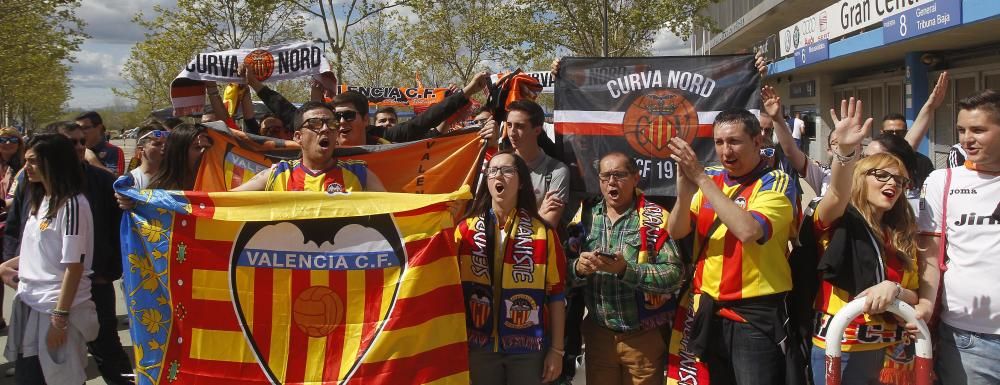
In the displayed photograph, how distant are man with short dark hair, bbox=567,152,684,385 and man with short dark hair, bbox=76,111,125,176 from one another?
16.5ft

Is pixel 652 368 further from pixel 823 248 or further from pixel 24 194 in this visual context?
pixel 24 194

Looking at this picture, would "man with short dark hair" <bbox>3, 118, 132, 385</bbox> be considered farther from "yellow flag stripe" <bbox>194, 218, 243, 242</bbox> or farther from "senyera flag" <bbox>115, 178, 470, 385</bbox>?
"yellow flag stripe" <bbox>194, 218, 243, 242</bbox>

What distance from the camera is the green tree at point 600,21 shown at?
67.2ft

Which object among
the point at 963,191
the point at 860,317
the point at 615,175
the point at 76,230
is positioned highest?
the point at 615,175

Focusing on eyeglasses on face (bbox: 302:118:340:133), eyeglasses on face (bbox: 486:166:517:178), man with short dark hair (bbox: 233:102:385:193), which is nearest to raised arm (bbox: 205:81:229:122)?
man with short dark hair (bbox: 233:102:385:193)

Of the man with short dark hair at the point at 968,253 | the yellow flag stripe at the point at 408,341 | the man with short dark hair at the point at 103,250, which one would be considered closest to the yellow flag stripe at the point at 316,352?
the yellow flag stripe at the point at 408,341

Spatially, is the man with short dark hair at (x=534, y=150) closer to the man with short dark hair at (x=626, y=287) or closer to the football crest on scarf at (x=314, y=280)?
the man with short dark hair at (x=626, y=287)

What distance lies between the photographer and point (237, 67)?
5570 mm

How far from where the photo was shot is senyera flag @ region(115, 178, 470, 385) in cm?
328

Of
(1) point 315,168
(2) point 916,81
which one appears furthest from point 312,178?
(2) point 916,81

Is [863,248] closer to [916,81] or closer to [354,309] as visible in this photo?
[354,309]

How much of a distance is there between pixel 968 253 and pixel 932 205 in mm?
266

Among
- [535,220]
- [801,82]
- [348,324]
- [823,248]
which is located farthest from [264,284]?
[801,82]

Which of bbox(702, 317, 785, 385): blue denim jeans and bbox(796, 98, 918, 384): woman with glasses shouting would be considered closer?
bbox(796, 98, 918, 384): woman with glasses shouting
